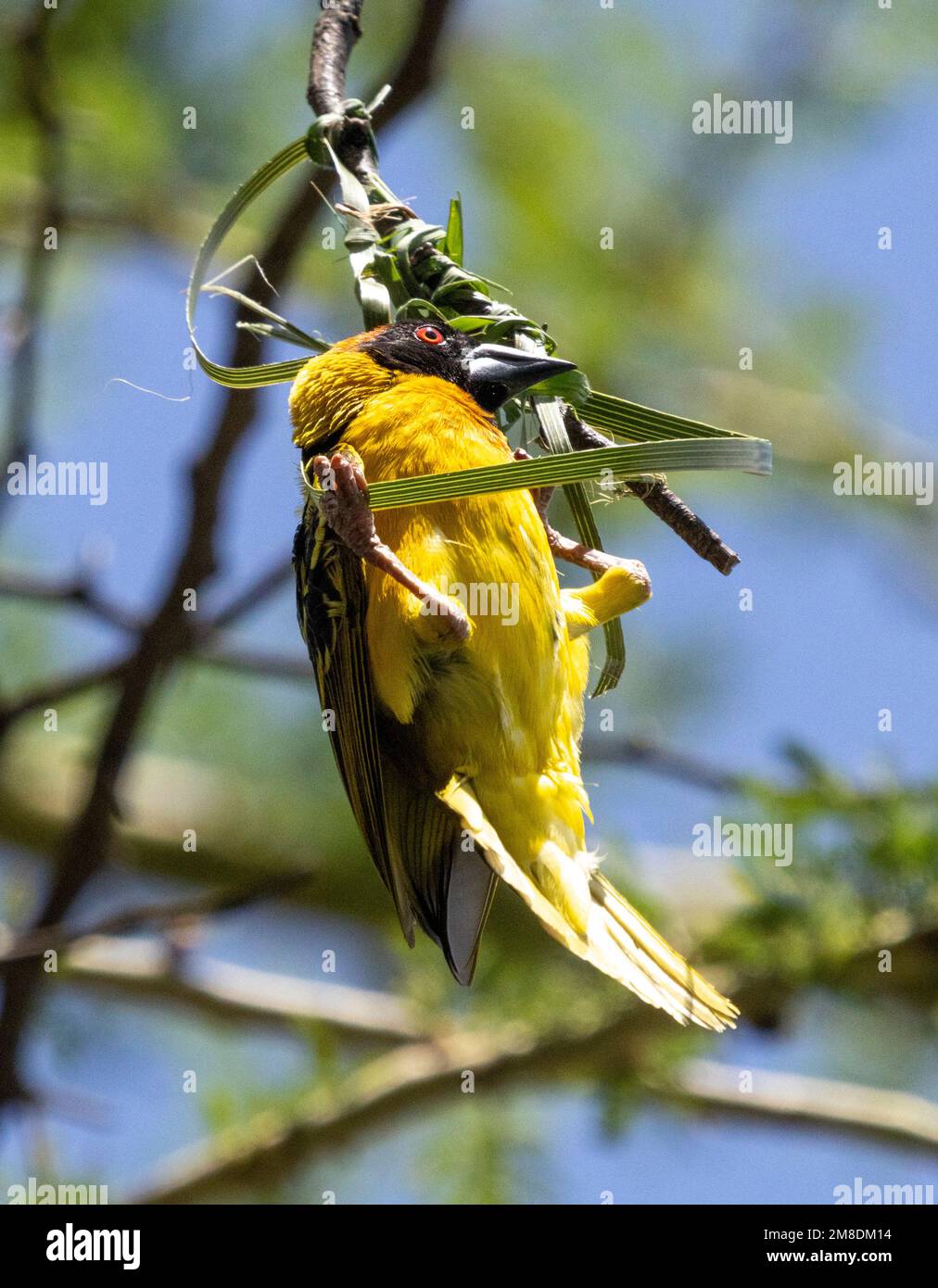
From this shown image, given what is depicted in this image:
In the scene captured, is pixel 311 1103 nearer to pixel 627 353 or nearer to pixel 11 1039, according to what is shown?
pixel 11 1039

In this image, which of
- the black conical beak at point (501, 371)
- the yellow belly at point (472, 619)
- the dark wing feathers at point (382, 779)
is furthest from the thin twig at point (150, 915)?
the black conical beak at point (501, 371)

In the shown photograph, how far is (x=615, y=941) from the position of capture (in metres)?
2.48

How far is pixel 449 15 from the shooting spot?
3.05 meters

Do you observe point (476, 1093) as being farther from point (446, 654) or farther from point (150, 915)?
point (446, 654)

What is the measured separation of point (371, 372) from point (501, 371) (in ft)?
1.24

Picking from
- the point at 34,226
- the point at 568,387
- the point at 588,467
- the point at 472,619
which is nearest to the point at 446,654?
the point at 472,619

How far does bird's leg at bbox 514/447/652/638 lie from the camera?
8.91ft

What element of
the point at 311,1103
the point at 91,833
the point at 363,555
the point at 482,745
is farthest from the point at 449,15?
the point at 311,1103

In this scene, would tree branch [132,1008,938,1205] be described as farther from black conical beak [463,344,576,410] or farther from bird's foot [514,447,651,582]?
black conical beak [463,344,576,410]

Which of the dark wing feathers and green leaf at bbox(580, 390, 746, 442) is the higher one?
green leaf at bbox(580, 390, 746, 442)

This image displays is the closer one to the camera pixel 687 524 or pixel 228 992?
pixel 687 524

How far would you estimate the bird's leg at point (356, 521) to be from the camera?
237cm

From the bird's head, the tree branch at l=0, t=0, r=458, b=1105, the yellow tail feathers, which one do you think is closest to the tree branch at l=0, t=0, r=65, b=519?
the tree branch at l=0, t=0, r=458, b=1105

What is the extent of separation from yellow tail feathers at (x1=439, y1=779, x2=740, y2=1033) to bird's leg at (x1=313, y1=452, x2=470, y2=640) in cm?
39
